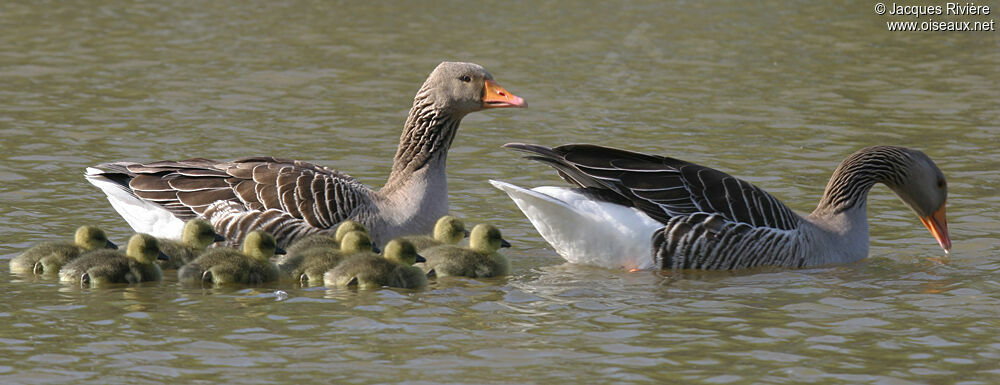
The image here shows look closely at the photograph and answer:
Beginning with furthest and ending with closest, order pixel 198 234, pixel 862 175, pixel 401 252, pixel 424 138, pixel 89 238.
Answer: pixel 862 175 → pixel 424 138 → pixel 198 234 → pixel 89 238 → pixel 401 252

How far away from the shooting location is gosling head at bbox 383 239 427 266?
9.91m

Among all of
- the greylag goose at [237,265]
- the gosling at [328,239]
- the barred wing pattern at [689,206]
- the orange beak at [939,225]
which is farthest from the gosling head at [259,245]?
the orange beak at [939,225]

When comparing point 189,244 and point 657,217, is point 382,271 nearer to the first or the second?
point 189,244

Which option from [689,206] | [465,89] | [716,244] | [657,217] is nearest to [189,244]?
[465,89]

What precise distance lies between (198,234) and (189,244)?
0.42 ft

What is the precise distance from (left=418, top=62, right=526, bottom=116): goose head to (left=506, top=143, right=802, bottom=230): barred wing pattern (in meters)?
0.69

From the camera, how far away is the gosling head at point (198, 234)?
10.4 metres

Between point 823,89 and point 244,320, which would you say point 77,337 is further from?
point 823,89

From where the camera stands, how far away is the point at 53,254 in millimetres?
10086

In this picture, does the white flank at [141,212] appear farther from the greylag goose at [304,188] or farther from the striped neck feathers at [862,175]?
the striped neck feathers at [862,175]

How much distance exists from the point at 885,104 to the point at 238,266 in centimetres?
1002

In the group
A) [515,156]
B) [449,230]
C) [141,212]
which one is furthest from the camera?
[515,156]

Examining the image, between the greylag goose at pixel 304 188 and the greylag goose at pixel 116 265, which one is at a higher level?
the greylag goose at pixel 304 188

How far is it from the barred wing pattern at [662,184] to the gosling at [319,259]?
1.47 m
